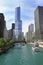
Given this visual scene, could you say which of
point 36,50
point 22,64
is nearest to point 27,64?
point 22,64

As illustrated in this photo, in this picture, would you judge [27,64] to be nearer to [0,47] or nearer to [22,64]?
[22,64]

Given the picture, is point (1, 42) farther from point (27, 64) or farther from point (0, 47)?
point (27, 64)

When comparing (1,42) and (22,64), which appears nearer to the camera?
(22,64)

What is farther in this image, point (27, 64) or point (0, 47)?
point (0, 47)

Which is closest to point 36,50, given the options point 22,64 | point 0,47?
point 0,47

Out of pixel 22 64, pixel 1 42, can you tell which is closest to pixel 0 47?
pixel 1 42

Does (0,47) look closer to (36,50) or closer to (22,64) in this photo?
(36,50)

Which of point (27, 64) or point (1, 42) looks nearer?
point (27, 64)

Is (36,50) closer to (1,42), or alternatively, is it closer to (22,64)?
(1,42)
